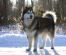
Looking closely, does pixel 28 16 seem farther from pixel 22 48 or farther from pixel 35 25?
pixel 22 48

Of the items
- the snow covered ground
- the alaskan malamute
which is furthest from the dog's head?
the snow covered ground

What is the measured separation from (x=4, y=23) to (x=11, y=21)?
1.38m

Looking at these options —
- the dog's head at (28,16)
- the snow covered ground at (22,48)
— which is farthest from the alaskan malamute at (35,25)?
the snow covered ground at (22,48)

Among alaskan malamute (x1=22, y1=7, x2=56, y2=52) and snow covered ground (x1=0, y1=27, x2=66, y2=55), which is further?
alaskan malamute (x1=22, y1=7, x2=56, y2=52)

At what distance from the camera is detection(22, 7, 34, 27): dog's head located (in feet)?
21.2

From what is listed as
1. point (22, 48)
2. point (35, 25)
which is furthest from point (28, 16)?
point (22, 48)

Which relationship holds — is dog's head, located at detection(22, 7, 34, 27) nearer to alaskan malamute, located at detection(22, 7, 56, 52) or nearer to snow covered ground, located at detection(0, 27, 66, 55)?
alaskan malamute, located at detection(22, 7, 56, 52)

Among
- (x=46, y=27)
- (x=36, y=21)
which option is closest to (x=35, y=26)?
(x=36, y=21)

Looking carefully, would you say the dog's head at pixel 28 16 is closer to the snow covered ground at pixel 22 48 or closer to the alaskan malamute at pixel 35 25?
the alaskan malamute at pixel 35 25

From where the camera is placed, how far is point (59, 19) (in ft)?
89.8

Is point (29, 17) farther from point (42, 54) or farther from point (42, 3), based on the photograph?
point (42, 3)

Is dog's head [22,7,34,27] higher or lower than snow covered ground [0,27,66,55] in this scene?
higher

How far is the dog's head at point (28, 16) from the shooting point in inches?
255

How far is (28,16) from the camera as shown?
6.46 m
